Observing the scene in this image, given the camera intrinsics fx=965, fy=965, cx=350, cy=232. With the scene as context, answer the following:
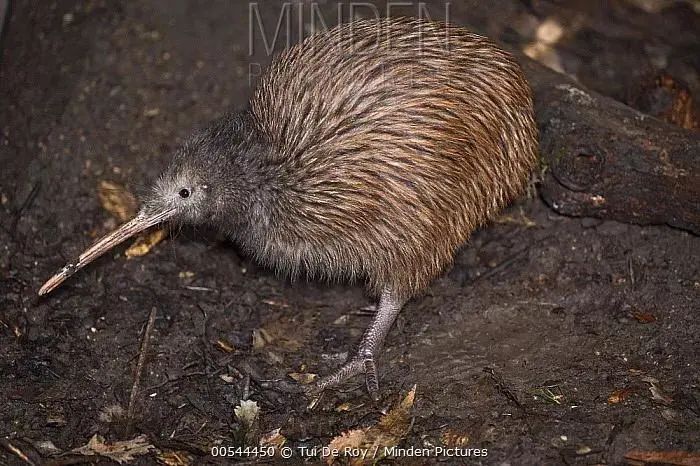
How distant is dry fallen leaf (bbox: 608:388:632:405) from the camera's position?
157 inches

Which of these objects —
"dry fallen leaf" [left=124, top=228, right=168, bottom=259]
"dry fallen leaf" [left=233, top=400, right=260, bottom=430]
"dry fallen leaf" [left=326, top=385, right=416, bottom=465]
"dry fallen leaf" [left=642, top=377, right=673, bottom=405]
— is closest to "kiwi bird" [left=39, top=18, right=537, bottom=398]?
"dry fallen leaf" [left=326, top=385, right=416, bottom=465]

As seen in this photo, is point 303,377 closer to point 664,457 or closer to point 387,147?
point 387,147

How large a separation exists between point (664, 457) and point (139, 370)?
2.30 meters

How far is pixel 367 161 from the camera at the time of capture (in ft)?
14.0

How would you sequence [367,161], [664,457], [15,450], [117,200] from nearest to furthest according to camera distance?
[664,457]
[15,450]
[367,161]
[117,200]

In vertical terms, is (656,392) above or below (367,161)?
below

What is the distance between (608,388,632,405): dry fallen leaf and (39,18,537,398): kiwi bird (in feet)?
3.25

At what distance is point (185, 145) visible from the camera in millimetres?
4445

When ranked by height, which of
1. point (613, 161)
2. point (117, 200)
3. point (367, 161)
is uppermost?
point (367, 161)

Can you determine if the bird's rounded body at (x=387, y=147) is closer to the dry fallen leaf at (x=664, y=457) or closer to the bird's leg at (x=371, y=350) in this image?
the bird's leg at (x=371, y=350)

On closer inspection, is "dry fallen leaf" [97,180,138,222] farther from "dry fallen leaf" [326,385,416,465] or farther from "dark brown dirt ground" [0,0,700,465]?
"dry fallen leaf" [326,385,416,465]

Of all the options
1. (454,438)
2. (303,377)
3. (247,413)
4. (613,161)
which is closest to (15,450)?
(247,413)

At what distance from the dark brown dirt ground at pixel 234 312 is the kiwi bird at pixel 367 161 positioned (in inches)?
13.2

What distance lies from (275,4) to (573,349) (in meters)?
3.32
